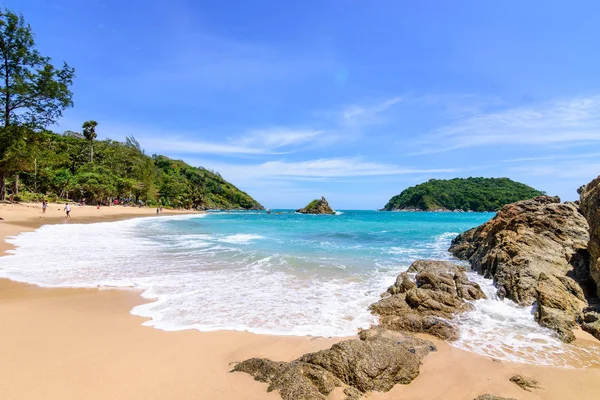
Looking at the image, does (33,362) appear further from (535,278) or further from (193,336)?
(535,278)

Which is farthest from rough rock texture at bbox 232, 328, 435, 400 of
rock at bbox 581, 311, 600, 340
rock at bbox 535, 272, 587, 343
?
rock at bbox 581, 311, 600, 340

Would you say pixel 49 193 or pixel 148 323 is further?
pixel 49 193

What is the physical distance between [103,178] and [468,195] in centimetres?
14730

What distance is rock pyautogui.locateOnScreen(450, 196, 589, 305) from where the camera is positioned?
8.13 meters

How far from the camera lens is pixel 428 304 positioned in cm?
680

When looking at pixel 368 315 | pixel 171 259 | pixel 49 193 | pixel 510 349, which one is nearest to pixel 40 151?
pixel 49 193

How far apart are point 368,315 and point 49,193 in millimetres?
66079

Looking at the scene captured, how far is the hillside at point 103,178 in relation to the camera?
43.5 m

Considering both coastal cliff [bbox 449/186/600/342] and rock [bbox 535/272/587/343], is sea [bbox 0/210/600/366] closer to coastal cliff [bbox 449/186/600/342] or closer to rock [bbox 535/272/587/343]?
rock [bbox 535/272/587/343]

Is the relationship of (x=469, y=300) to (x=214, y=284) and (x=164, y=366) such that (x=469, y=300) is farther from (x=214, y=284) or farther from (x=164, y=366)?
(x=164, y=366)

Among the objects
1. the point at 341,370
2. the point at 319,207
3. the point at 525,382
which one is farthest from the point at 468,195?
the point at 341,370

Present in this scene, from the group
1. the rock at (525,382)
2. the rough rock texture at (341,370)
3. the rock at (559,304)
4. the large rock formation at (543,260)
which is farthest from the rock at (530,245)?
the rough rock texture at (341,370)

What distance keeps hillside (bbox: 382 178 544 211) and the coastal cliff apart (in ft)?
423

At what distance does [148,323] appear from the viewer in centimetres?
582
